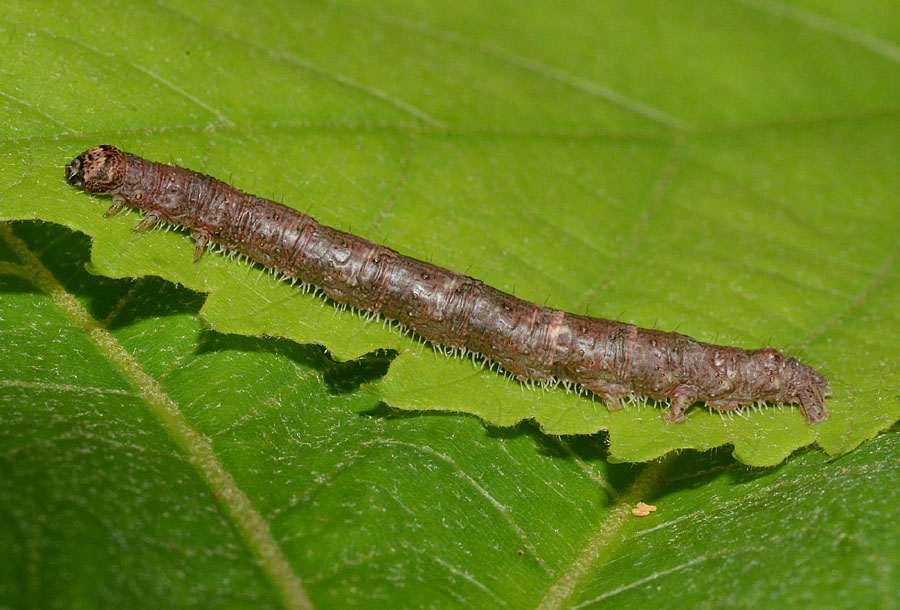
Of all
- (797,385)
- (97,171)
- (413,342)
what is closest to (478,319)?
(413,342)

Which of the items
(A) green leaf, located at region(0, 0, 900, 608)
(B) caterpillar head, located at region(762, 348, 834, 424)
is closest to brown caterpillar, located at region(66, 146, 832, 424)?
(B) caterpillar head, located at region(762, 348, 834, 424)

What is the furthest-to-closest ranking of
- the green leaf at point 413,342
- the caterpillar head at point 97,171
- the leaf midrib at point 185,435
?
the caterpillar head at point 97,171 < the green leaf at point 413,342 < the leaf midrib at point 185,435

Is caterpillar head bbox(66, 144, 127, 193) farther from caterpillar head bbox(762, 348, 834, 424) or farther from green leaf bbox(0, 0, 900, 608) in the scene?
caterpillar head bbox(762, 348, 834, 424)

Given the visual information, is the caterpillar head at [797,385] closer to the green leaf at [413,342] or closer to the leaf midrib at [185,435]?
the green leaf at [413,342]

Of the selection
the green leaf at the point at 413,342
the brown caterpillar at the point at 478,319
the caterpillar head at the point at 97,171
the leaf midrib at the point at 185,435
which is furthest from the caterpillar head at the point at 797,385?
the caterpillar head at the point at 97,171

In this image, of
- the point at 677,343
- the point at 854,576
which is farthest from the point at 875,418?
the point at 854,576

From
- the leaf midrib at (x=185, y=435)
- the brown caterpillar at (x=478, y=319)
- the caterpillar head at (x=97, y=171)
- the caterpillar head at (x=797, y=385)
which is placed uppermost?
the caterpillar head at (x=797, y=385)

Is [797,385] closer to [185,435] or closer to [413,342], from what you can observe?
[413,342]
